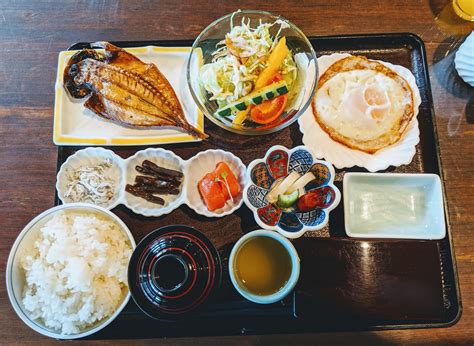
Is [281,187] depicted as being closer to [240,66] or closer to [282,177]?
[282,177]

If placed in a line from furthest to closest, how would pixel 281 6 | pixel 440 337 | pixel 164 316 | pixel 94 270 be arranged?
pixel 281 6, pixel 440 337, pixel 94 270, pixel 164 316

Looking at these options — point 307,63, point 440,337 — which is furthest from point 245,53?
point 440,337

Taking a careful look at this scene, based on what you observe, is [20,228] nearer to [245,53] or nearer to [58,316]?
[58,316]

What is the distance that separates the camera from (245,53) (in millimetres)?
2254

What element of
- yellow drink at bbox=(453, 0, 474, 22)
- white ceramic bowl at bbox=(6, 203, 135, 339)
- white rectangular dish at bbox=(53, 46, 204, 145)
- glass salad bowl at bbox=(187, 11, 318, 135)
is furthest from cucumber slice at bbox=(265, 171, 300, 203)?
yellow drink at bbox=(453, 0, 474, 22)

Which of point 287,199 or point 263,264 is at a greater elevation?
point 287,199

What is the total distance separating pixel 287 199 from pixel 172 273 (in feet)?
2.28

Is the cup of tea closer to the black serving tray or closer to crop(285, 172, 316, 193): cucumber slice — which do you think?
the black serving tray

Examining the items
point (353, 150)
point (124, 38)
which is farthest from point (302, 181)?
point (124, 38)

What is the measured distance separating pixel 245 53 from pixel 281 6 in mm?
690

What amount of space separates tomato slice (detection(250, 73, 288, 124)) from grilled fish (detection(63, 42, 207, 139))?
330 millimetres

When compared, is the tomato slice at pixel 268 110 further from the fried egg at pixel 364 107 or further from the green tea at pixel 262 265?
the green tea at pixel 262 265

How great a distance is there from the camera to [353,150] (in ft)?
7.78

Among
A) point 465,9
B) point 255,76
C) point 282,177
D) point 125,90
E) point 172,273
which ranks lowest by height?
Result: point 172,273
